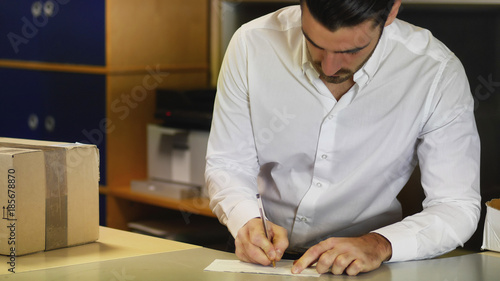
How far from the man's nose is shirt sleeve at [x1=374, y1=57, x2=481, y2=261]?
1.00ft

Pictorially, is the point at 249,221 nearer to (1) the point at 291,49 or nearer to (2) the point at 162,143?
(1) the point at 291,49

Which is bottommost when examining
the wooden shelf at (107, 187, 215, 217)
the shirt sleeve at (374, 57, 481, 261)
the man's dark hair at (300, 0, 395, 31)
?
the wooden shelf at (107, 187, 215, 217)

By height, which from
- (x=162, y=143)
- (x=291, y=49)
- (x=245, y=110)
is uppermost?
(x=291, y=49)

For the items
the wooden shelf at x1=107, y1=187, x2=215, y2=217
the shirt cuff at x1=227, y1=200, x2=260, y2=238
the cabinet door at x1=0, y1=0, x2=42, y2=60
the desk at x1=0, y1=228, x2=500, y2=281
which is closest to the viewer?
the desk at x1=0, y1=228, x2=500, y2=281

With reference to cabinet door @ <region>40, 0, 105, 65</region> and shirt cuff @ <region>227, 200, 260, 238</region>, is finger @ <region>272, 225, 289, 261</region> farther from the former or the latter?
cabinet door @ <region>40, 0, 105, 65</region>

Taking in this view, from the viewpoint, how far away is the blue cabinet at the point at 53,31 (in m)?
2.99

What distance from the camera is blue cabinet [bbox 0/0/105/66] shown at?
299cm

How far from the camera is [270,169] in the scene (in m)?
1.75

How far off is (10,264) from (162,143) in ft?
5.48

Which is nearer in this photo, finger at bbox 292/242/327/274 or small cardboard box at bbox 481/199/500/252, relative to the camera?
finger at bbox 292/242/327/274

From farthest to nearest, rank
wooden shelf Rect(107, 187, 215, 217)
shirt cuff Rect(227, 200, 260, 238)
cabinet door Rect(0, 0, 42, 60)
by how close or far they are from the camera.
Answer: cabinet door Rect(0, 0, 42, 60)
wooden shelf Rect(107, 187, 215, 217)
shirt cuff Rect(227, 200, 260, 238)

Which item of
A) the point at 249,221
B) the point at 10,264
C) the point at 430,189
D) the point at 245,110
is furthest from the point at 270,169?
the point at 10,264

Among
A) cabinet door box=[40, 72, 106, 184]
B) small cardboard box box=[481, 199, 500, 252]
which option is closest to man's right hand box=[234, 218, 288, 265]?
small cardboard box box=[481, 199, 500, 252]

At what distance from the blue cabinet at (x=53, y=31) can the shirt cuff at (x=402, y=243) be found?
1.89 metres
